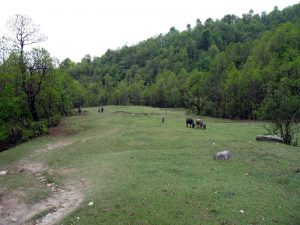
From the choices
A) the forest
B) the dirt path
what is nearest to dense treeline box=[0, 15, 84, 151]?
the forest

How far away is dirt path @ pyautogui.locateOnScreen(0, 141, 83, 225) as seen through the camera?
16.1 meters

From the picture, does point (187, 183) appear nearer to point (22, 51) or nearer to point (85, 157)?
point (85, 157)

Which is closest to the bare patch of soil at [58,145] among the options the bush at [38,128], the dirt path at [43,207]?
the bush at [38,128]

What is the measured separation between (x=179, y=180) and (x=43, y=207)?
8.21m

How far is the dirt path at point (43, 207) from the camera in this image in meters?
16.1

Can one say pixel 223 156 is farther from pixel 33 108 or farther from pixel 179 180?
pixel 33 108

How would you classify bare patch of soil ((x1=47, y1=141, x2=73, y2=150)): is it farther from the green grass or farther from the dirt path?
the dirt path

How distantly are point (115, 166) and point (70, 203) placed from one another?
21.9 ft

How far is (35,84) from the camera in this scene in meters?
44.0

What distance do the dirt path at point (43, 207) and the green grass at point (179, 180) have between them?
0.75 m

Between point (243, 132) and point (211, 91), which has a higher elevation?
point (211, 91)

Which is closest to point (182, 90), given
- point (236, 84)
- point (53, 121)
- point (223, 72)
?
point (223, 72)

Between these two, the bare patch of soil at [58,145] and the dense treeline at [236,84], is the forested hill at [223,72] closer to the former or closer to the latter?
the dense treeline at [236,84]

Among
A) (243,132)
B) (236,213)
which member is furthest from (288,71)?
(236,213)
